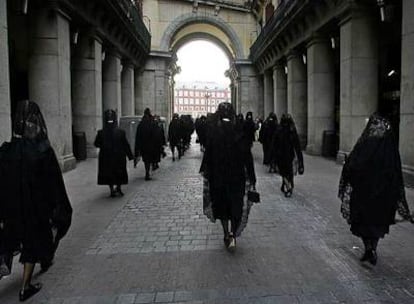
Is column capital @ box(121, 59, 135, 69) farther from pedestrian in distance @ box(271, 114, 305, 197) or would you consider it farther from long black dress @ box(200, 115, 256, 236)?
long black dress @ box(200, 115, 256, 236)

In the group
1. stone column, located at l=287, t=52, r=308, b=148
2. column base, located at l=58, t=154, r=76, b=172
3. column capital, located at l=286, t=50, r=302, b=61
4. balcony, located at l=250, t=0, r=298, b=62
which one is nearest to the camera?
column base, located at l=58, t=154, r=76, b=172

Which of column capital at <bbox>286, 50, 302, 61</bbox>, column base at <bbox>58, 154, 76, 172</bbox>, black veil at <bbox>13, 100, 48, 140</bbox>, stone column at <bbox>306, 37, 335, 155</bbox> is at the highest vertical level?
column capital at <bbox>286, 50, 302, 61</bbox>

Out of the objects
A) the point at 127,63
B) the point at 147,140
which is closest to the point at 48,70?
the point at 147,140

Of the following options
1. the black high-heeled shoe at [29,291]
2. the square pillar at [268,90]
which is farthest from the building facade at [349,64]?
the black high-heeled shoe at [29,291]

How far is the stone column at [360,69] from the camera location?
13.3 m

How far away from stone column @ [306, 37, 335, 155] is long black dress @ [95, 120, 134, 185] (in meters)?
10.6

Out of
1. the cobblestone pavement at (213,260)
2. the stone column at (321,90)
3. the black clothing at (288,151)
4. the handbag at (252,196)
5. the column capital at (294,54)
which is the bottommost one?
the cobblestone pavement at (213,260)

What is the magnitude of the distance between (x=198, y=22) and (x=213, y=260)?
31559 mm

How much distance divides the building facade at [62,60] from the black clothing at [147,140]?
2511 mm

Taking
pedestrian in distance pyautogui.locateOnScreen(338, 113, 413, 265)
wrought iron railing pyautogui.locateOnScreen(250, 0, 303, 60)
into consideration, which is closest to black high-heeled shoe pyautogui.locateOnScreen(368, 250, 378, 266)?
pedestrian in distance pyautogui.locateOnScreen(338, 113, 413, 265)

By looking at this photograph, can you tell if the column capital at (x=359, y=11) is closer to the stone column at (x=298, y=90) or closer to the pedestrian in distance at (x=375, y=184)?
the stone column at (x=298, y=90)

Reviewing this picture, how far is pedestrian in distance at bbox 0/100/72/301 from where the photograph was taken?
402 centimetres

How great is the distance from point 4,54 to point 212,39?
34.5m

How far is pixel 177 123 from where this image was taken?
18453mm
